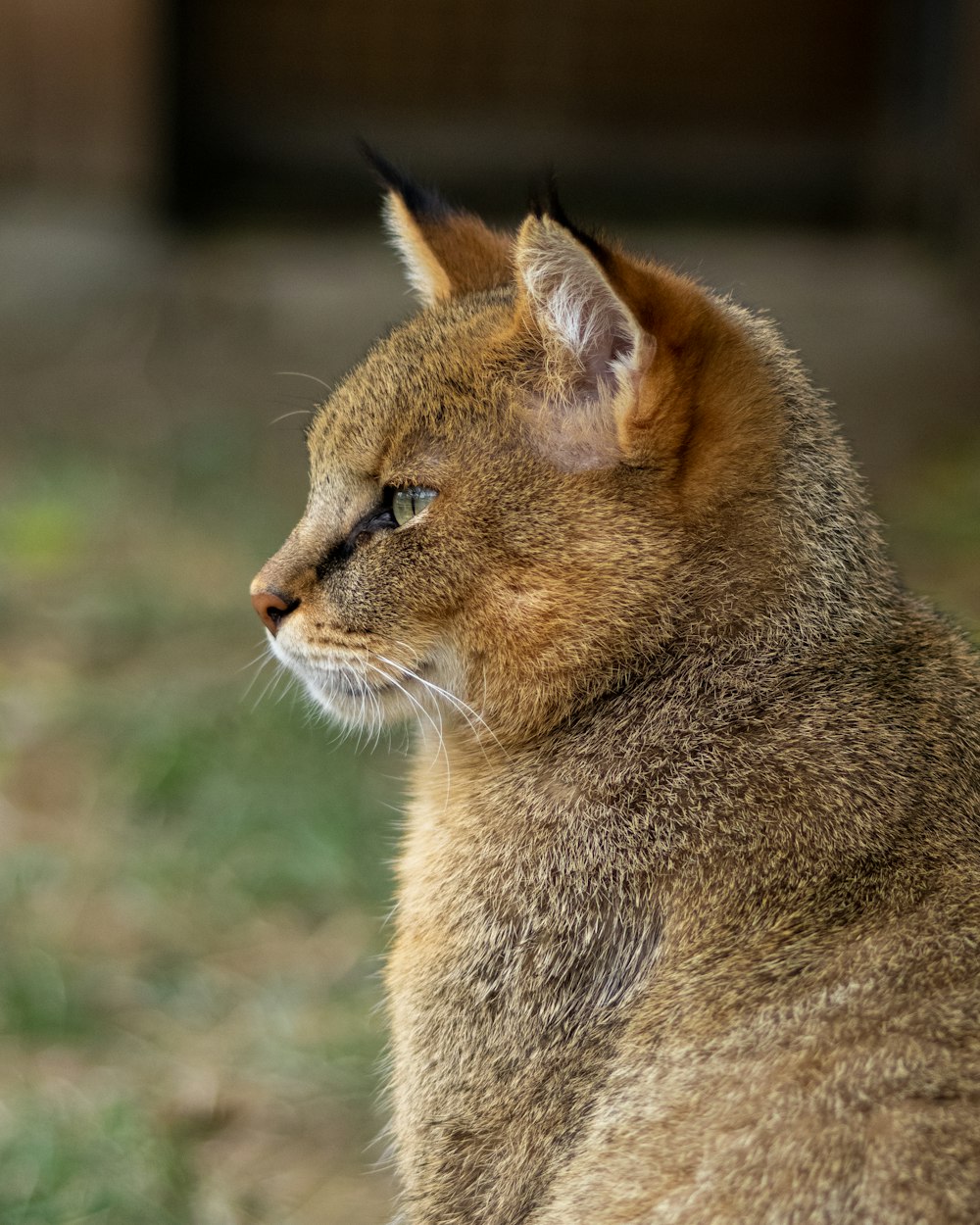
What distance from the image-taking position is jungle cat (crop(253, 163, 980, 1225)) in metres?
2.76

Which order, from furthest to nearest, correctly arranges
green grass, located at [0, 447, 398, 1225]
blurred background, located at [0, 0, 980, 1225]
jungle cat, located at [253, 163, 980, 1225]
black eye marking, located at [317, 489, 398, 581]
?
blurred background, located at [0, 0, 980, 1225], green grass, located at [0, 447, 398, 1225], black eye marking, located at [317, 489, 398, 581], jungle cat, located at [253, 163, 980, 1225]

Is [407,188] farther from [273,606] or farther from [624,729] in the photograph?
[624,729]

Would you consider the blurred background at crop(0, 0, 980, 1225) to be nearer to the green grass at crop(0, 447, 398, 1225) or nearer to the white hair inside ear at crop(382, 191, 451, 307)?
the green grass at crop(0, 447, 398, 1225)

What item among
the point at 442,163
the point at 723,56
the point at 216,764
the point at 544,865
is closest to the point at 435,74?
the point at 442,163

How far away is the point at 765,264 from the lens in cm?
1161

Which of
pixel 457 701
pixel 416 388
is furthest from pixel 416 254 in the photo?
pixel 457 701

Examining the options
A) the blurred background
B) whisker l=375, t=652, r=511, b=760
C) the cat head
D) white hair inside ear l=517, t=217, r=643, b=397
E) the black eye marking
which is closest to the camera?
white hair inside ear l=517, t=217, r=643, b=397

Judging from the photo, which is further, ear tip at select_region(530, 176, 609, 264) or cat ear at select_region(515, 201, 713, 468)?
cat ear at select_region(515, 201, 713, 468)

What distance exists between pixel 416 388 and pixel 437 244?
2.12 ft

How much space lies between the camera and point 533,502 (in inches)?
126

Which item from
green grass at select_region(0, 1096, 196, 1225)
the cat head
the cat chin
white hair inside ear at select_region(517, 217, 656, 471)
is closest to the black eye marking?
the cat head

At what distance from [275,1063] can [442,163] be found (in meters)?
8.54

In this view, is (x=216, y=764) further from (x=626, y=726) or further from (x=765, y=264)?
(x=765, y=264)

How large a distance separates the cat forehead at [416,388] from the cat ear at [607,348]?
18 centimetres
